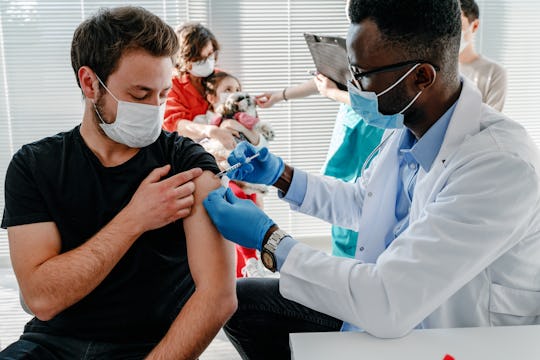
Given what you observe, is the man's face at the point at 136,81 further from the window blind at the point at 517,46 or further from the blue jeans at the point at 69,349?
the window blind at the point at 517,46

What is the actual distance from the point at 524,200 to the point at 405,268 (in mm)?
296

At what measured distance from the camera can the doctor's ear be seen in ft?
4.22

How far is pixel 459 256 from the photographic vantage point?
1161 mm

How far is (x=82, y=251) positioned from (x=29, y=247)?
0.46ft

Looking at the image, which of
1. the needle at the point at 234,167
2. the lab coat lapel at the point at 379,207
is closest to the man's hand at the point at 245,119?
the needle at the point at 234,167

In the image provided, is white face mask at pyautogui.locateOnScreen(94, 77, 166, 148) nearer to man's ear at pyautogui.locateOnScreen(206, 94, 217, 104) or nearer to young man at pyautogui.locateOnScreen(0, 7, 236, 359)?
young man at pyautogui.locateOnScreen(0, 7, 236, 359)

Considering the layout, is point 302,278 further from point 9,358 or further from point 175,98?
point 175,98

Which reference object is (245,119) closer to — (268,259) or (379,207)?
(379,207)

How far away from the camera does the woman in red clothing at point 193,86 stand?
2787 millimetres

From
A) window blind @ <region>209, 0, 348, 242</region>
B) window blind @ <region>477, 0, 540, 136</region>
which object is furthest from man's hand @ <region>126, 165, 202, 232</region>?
window blind @ <region>477, 0, 540, 136</region>

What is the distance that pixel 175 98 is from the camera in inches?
116

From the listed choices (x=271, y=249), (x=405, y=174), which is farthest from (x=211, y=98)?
(x=271, y=249)

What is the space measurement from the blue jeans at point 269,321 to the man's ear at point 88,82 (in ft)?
2.33

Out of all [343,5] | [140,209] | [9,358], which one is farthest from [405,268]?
[343,5]
